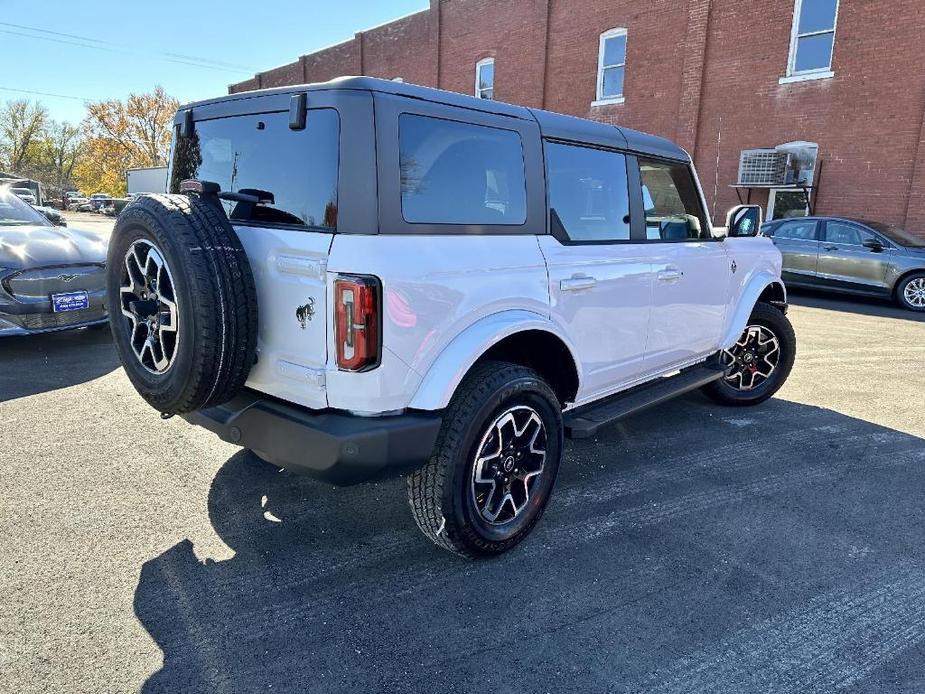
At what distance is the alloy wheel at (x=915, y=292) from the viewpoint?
34.3ft

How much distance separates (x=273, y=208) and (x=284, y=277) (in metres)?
0.38

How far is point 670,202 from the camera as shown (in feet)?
13.2

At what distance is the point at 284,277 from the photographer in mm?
2414

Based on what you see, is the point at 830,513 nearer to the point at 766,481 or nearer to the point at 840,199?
the point at 766,481

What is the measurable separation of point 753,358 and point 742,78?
12.2 m

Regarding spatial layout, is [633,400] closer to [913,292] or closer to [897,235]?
[913,292]

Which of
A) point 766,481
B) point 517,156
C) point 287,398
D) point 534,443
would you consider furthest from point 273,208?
point 766,481

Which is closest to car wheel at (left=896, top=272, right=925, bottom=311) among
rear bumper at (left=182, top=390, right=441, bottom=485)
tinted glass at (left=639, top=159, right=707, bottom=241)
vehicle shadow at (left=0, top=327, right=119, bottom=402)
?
tinted glass at (left=639, top=159, right=707, bottom=241)

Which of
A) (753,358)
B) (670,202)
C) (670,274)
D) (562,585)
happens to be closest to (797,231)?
(753,358)

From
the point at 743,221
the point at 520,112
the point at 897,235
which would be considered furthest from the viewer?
the point at 897,235

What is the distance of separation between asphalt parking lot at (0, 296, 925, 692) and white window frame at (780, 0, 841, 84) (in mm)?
12039

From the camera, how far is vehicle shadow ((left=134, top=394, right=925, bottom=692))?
2.18m

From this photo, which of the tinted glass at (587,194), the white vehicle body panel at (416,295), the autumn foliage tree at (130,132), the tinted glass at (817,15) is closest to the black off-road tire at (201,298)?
the white vehicle body panel at (416,295)

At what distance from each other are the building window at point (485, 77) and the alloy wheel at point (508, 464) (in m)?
19.6
